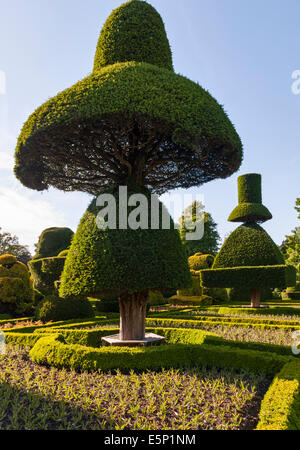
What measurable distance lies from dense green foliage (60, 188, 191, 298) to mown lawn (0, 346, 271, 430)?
196cm

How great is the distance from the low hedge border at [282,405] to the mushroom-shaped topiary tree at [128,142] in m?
3.27

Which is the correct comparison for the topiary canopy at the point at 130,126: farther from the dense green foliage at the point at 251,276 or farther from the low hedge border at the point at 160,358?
the dense green foliage at the point at 251,276

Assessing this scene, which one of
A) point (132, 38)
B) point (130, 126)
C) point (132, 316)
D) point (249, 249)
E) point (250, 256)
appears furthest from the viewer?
point (249, 249)

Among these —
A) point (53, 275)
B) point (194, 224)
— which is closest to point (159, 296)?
point (53, 275)

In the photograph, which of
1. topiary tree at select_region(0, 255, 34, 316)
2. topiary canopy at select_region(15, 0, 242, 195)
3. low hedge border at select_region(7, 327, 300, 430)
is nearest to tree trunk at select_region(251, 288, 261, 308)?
topiary canopy at select_region(15, 0, 242, 195)

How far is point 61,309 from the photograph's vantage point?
14109mm

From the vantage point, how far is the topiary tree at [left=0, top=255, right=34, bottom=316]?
16.8m

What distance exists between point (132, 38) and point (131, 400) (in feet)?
29.0

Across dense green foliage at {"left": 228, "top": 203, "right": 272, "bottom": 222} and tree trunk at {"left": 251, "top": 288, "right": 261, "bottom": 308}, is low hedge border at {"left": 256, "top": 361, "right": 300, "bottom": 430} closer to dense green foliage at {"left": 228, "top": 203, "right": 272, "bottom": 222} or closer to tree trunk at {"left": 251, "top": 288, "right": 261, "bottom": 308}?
tree trunk at {"left": 251, "top": 288, "right": 261, "bottom": 308}

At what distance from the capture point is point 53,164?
9.34m

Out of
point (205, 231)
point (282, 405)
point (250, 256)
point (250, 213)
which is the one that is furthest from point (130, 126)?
point (205, 231)

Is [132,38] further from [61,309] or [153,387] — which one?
[61,309]

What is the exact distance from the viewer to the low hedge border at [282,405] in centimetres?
384
